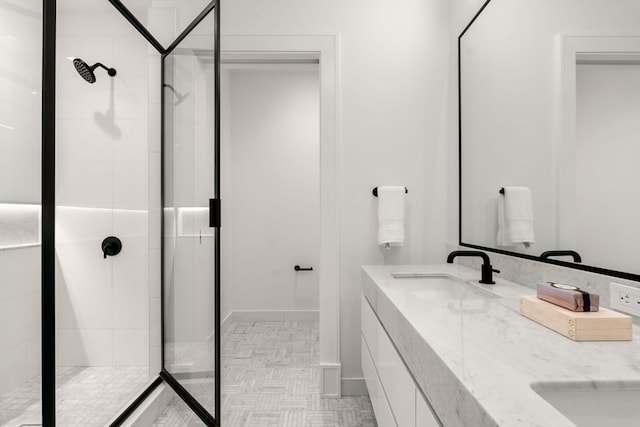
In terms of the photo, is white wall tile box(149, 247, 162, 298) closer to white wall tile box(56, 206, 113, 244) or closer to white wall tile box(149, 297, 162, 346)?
white wall tile box(149, 297, 162, 346)

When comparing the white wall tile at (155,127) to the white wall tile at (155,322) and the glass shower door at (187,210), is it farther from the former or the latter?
the white wall tile at (155,322)

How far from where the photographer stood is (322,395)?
6.19 feet

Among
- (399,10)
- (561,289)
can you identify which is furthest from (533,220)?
(399,10)

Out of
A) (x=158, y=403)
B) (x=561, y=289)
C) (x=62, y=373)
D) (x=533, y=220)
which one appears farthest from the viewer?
(x=62, y=373)

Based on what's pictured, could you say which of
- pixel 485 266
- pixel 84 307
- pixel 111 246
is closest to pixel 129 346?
pixel 84 307

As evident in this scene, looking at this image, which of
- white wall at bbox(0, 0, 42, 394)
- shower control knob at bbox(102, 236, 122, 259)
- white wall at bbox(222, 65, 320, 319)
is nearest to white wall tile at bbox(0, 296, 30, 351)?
white wall at bbox(0, 0, 42, 394)

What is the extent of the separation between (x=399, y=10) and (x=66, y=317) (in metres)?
2.67

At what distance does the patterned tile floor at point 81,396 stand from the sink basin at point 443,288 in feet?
4.71

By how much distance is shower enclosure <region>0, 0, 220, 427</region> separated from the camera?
1.69m

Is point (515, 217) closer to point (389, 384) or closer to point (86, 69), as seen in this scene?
point (389, 384)

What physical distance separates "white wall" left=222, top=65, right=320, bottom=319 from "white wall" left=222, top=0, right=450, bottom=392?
1.23 m

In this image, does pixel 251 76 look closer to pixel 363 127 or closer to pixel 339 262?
pixel 363 127

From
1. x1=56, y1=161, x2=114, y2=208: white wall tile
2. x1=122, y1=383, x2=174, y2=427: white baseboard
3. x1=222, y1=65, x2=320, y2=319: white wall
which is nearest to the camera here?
x1=122, y1=383, x2=174, y2=427: white baseboard

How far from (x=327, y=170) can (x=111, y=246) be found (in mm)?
1348
